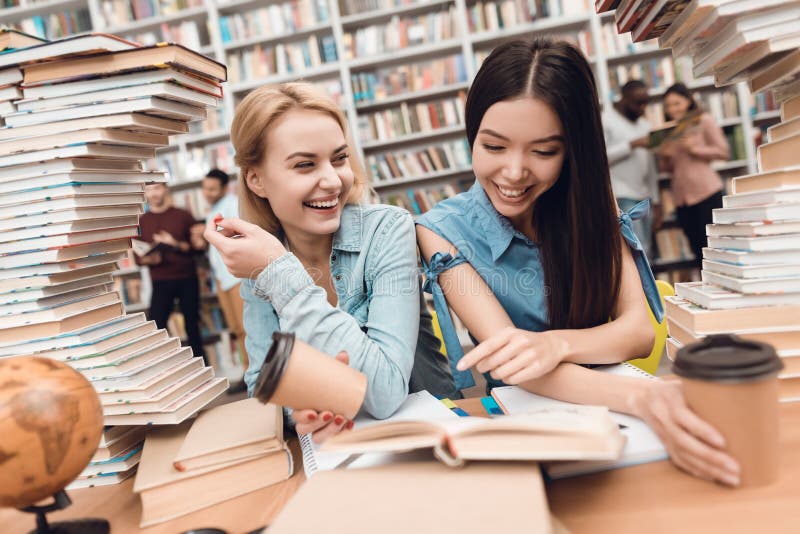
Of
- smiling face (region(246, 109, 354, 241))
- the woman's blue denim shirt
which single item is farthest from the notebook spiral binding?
smiling face (region(246, 109, 354, 241))

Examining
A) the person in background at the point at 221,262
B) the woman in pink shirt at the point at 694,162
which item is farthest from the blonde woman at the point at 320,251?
the woman in pink shirt at the point at 694,162

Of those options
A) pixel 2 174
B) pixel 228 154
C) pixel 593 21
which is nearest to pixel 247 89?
pixel 228 154

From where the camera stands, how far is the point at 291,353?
2.46 ft

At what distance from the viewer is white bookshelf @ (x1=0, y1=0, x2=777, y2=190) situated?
4.07 meters

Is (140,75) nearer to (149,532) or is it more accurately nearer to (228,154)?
(149,532)

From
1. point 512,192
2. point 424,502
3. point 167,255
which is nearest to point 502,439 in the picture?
point 424,502

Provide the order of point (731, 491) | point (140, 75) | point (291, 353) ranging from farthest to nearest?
1. point (140, 75)
2. point (291, 353)
3. point (731, 491)

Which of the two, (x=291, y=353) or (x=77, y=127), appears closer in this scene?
(x=291, y=353)

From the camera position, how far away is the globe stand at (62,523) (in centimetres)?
73

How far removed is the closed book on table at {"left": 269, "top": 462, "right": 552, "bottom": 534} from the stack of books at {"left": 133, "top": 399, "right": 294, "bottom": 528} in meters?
0.20

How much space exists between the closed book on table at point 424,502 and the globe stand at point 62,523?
12.9 inches

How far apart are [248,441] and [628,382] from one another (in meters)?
0.59

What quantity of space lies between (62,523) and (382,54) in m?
4.00

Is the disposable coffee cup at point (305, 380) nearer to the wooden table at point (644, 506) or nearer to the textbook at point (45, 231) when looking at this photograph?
the wooden table at point (644, 506)
